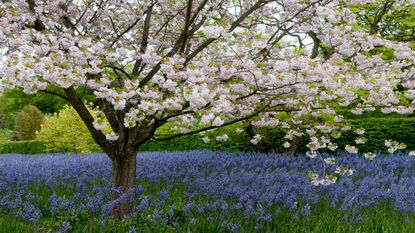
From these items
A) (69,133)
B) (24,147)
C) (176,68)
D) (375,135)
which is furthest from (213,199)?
(24,147)

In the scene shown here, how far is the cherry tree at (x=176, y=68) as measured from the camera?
4.79m

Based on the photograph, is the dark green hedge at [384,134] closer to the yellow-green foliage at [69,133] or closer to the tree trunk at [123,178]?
the tree trunk at [123,178]

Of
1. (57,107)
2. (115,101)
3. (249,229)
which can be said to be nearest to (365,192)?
(249,229)

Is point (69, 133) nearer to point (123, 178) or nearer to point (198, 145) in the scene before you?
point (198, 145)

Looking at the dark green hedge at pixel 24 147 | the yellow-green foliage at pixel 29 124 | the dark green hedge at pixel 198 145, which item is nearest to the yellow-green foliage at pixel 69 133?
the dark green hedge at pixel 198 145

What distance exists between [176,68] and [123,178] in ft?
6.51

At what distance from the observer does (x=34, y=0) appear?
5.81m

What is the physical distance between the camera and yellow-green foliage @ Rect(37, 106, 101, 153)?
18172mm

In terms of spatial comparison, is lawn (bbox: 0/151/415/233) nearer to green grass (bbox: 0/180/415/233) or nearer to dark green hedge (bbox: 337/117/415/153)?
green grass (bbox: 0/180/415/233)

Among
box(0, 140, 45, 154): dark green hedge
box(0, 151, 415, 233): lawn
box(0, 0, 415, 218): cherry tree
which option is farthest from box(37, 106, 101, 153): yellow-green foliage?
box(0, 0, 415, 218): cherry tree

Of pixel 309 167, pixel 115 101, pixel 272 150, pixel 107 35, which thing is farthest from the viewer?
pixel 272 150

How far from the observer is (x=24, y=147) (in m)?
24.4

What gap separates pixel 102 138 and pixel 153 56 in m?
1.33

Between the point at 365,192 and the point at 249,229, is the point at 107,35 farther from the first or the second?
the point at 365,192
